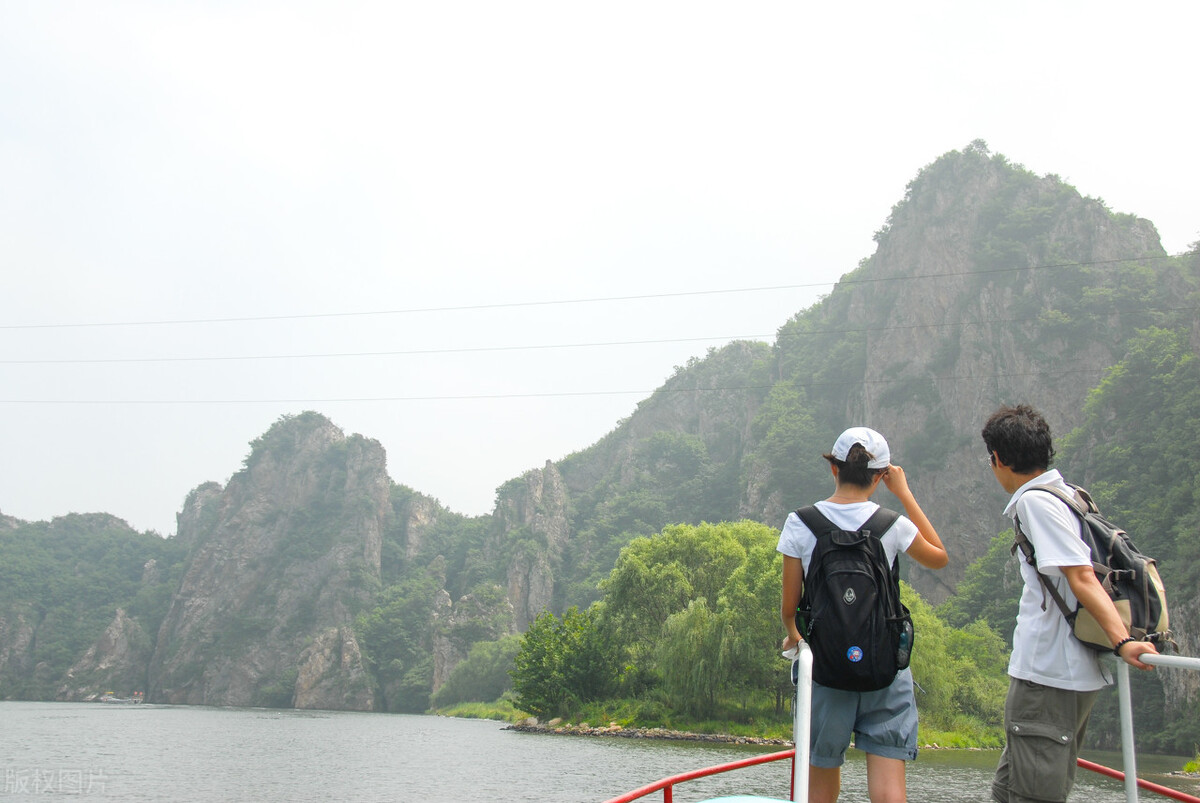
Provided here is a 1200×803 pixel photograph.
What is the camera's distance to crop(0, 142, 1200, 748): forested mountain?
193 feet

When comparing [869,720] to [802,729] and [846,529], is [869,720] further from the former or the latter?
[802,729]

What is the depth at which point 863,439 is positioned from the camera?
4016 mm

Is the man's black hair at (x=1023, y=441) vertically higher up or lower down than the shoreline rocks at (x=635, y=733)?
higher up

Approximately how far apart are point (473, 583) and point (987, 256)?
7176 cm

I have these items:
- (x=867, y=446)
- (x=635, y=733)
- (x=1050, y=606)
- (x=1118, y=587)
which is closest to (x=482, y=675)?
(x=635, y=733)

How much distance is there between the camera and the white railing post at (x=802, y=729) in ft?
8.11

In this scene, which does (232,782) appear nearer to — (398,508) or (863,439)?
(863,439)

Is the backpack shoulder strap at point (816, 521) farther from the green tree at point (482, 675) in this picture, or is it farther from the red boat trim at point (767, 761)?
the green tree at point (482, 675)

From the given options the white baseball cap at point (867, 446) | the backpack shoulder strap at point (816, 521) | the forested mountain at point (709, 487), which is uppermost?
the forested mountain at point (709, 487)

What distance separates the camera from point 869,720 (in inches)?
150

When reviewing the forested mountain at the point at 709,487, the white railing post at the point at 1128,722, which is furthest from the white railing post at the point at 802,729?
the forested mountain at the point at 709,487

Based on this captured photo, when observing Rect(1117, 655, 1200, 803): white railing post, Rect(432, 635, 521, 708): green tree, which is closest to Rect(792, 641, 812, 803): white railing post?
Rect(1117, 655, 1200, 803): white railing post

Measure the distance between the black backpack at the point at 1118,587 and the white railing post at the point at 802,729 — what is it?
3.35ft

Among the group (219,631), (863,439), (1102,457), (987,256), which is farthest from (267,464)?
(863,439)
